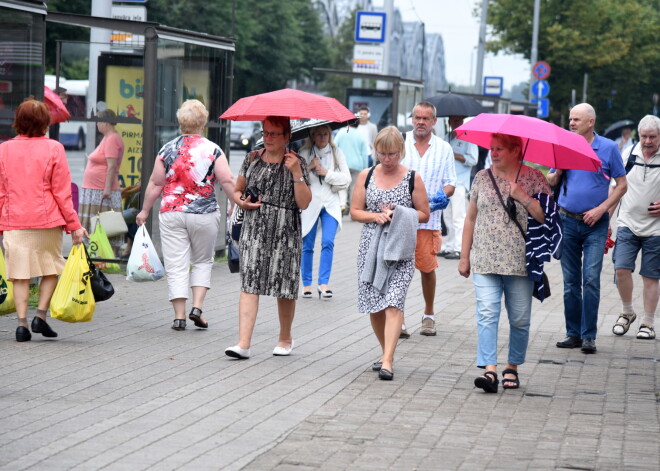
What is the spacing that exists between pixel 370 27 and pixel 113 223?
15.3 meters

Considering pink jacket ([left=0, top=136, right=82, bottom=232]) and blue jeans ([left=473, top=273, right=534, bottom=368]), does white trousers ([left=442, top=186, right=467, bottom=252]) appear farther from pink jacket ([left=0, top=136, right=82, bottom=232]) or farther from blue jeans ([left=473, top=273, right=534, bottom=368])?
blue jeans ([left=473, top=273, right=534, bottom=368])

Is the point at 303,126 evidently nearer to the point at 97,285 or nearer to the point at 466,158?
the point at 97,285

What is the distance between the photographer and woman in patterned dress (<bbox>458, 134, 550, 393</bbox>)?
23.8ft

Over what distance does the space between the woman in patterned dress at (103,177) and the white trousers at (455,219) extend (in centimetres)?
506

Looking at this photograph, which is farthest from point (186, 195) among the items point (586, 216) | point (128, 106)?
point (128, 106)

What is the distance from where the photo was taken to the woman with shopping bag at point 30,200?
8.32m

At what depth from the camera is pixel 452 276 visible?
45.7 feet

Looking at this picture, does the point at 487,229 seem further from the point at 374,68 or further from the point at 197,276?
the point at 374,68

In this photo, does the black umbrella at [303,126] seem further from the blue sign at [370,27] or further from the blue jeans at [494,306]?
the blue sign at [370,27]

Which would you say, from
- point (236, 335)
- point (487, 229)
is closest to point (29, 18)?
point (236, 335)

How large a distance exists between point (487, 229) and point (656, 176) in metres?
2.95

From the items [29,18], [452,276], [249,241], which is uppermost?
[29,18]

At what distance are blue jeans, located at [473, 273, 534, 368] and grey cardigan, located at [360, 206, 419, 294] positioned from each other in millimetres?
527

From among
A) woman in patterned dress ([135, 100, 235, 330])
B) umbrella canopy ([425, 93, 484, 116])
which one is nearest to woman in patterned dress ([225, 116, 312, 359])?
woman in patterned dress ([135, 100, 235, 330])
